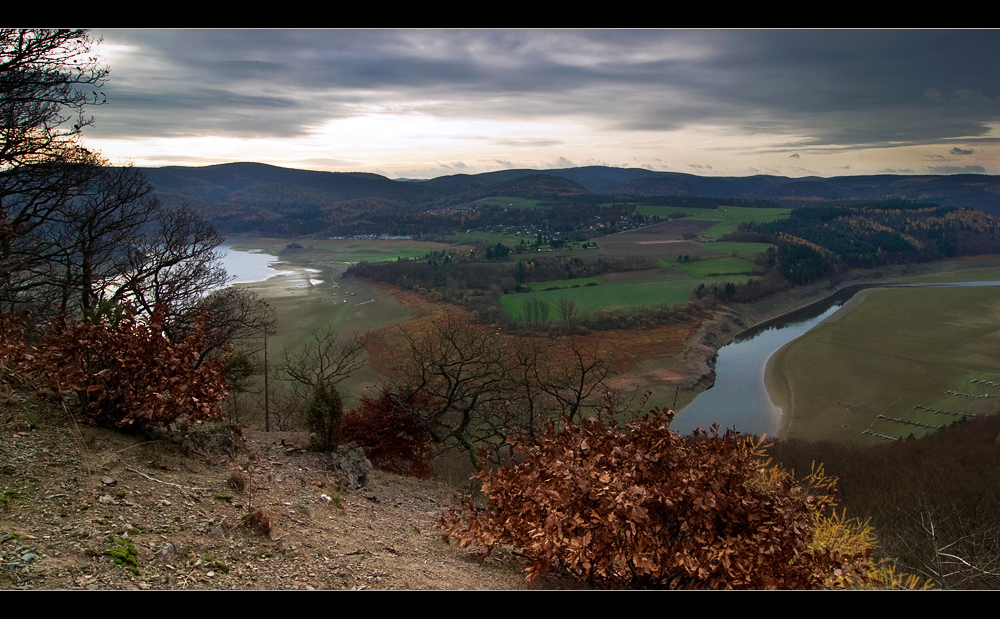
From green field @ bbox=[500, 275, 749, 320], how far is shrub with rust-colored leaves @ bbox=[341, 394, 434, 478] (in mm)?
31051

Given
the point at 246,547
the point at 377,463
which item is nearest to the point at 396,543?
the point at 246,547

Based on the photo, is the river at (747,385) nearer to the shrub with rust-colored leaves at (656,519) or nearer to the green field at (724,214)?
the shrub with rust-colored leaves at (656,519)

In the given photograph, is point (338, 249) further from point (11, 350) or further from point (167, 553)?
point (167, 553)

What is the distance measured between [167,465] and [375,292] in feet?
138

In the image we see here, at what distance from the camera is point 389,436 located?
13.2 m

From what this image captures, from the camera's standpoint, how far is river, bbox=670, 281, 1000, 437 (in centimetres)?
2814

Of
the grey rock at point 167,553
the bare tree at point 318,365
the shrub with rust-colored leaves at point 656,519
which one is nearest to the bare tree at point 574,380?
the shrub with rust-colored leaves at point 656,519

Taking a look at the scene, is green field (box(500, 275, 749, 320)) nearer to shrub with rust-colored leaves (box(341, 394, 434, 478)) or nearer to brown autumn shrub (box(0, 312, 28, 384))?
Answer: shrub with rust-colored leaves (box(341, 394, 434, 478))

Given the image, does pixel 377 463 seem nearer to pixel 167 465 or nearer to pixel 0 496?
pixel 167 465

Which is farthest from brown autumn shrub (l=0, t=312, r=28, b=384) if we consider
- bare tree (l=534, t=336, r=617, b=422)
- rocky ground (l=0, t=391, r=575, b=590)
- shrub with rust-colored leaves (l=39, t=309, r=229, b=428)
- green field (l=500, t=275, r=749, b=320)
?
green field (l=500, t=275, r=749, b=320)

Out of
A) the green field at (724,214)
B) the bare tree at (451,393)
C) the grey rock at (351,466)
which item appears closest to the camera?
the grey rock at (351,466)

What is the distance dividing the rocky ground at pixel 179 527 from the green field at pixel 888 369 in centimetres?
2544

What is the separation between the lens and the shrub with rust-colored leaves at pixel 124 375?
582 centimetres

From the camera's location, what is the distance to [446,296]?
49438 millimetres
